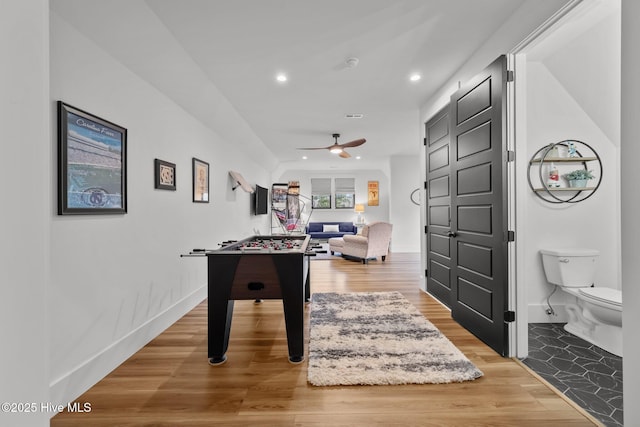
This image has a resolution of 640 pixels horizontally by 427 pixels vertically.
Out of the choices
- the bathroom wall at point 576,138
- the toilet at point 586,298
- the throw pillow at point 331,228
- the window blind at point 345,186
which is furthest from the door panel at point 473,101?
the window blind at point 345,186

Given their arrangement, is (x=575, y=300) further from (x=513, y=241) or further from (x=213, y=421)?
(x=213, y=421)

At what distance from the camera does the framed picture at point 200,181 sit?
3488 mm

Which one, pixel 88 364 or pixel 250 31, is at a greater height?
pixel 250 31

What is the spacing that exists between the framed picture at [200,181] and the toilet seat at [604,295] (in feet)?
12.9

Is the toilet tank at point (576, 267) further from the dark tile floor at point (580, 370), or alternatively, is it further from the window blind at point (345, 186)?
the window blind at point (345, 186)

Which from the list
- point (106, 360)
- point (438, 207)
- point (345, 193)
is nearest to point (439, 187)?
point (438, 207)

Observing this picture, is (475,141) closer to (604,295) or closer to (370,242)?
(604,295)

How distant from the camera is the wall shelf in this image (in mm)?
2693

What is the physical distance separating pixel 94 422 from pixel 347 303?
8.10ft

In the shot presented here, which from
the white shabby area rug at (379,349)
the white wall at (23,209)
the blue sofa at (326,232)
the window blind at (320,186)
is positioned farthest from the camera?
the window blind at (320,186)

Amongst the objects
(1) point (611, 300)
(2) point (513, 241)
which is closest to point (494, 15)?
(2) point (513, 241)

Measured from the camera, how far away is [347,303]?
3.48m

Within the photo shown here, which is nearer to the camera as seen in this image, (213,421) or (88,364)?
(213,421)

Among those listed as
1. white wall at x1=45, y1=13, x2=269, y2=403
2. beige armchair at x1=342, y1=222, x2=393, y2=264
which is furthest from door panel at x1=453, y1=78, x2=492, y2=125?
beige armchair at x1=342, y1=222, x2=393, y2=264
